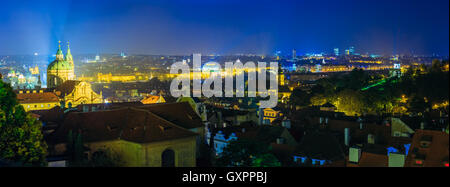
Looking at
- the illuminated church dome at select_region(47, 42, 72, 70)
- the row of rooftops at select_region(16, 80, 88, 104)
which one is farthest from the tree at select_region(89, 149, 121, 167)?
the illuminated church dome at select_region(47, 42, 72, 70)

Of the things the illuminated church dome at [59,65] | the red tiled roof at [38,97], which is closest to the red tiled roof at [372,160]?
the red tiled roof at [38,97]

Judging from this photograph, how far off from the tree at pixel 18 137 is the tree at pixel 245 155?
366 inches

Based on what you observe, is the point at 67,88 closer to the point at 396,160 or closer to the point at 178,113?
the point at 178,113

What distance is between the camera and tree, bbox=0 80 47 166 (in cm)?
2314

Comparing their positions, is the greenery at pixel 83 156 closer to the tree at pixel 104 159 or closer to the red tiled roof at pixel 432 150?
the tree at pixel 104 159

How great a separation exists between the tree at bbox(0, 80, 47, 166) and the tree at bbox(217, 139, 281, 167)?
9.30 m

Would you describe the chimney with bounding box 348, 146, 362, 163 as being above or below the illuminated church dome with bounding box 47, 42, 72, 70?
below

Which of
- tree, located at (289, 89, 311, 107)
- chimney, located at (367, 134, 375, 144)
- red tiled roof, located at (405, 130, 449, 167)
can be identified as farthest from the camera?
tree, located at (289, 89, 311, 107)

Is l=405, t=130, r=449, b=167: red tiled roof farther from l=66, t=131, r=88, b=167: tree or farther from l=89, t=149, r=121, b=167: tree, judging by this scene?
l=66, t=131, r=88, b=167: tree

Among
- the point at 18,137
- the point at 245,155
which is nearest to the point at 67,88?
the point at 18,137
